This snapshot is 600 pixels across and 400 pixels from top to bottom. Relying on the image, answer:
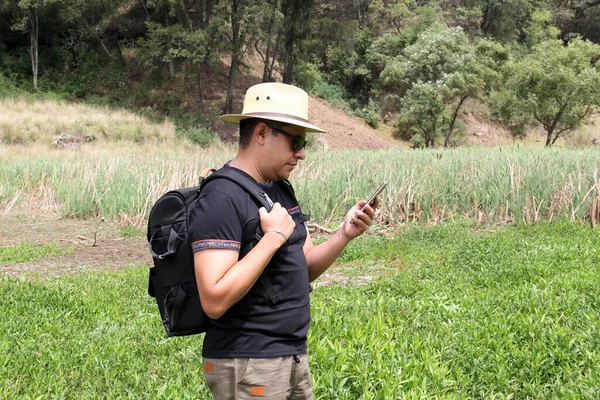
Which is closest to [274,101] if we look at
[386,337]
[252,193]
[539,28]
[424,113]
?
[252,193]

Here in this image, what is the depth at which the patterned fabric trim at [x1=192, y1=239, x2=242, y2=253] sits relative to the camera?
153 cm

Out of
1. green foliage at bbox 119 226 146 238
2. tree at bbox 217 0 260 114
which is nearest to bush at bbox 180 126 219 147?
tree at bbox 217 0 260 114

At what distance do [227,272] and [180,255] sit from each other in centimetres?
20

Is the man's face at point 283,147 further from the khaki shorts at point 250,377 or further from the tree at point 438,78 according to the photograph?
the tree at point 438,78

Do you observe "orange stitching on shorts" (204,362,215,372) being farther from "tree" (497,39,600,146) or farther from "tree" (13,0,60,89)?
"tree" (13,0,60,89)

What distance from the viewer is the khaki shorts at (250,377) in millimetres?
1612

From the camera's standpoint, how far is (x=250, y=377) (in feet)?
5.28

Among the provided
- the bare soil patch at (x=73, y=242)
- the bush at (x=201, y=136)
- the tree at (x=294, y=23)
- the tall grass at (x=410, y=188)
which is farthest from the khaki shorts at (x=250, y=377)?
the tree at (x=294, y=23)

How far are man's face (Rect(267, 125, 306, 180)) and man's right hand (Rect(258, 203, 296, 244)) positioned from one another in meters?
0.18

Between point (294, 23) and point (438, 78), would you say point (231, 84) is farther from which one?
point (438, 78)

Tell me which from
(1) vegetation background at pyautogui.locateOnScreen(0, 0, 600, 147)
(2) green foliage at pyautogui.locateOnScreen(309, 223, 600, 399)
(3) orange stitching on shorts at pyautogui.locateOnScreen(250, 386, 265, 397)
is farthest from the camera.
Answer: (1) vegetation background at pyautogui.locateOnScreen(0, 0, 600, 147)

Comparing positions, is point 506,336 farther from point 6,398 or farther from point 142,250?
point 142,250

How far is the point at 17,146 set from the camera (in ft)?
69.4

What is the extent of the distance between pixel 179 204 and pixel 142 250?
7312mm
